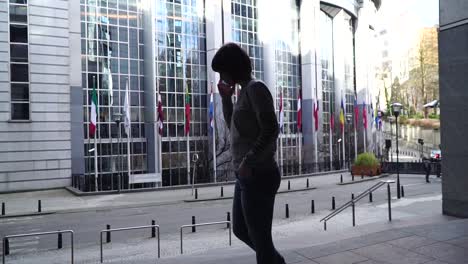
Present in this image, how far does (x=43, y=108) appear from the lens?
32.1 meters

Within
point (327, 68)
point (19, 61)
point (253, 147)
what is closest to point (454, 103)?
point (253, 147)

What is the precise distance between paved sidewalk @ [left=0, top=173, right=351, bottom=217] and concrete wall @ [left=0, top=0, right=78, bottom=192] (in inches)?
77.5

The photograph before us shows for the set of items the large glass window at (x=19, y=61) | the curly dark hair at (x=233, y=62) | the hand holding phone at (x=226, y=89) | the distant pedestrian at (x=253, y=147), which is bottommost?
the distant pedestrian at (x=253, y=147)

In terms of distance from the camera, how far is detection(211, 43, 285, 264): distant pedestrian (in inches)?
122

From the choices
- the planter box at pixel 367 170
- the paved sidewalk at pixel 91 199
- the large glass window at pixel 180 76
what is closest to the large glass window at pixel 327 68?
the planter box at pixel 367 170

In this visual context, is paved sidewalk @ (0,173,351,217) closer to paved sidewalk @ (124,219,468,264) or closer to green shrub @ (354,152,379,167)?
green shrub @ (354,152,379,167)

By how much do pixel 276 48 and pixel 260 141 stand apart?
172ft

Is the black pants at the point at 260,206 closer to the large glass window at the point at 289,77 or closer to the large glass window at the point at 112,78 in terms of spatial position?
the large glass window at the point at 112,78

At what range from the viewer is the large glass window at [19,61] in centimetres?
3098

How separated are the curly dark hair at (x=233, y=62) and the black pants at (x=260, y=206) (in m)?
0.80

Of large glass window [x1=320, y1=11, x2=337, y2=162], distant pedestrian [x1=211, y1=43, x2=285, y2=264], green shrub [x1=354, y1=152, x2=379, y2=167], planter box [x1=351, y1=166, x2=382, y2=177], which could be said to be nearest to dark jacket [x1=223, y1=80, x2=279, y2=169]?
distant pedestrian [x1=211, y1=43, x2=285, y2=264]

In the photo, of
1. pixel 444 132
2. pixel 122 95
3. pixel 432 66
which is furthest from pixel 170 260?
pixel 432 66

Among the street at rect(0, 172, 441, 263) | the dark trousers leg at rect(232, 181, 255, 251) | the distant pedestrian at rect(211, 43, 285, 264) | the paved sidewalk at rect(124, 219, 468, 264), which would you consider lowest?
the street at rect(0, 172, 441, 263)

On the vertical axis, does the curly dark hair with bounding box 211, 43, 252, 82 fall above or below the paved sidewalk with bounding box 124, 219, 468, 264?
above
